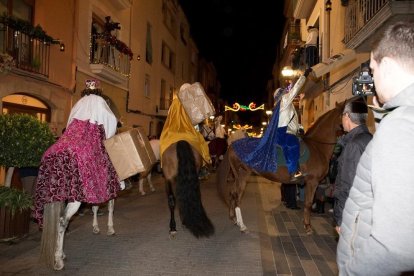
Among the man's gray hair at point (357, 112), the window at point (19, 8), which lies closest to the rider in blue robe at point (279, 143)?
the man's gray hair at point (357, 112)

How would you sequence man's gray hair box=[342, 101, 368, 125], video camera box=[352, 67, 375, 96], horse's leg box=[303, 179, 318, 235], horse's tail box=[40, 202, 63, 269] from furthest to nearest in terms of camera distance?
horse's leg box=[303, 179, 318, 235] < horse's tail box=[40, 202, 63, 269] < man's gray hair box=[342, 101, 368, 125] < video camera box=[352, 67, 375, 96]

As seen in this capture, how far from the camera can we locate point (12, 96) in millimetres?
9227

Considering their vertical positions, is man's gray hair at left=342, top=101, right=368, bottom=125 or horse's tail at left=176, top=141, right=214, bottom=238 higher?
man's gray hair at left=342, top=101, right=368, bottom=125

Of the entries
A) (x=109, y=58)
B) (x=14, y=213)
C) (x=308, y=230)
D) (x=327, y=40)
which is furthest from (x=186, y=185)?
(x=109, y=58)

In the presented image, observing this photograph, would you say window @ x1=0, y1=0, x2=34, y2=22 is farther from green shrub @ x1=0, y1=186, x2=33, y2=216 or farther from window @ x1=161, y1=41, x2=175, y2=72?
window @ x1=161, y1=41, x2=175, y2=72

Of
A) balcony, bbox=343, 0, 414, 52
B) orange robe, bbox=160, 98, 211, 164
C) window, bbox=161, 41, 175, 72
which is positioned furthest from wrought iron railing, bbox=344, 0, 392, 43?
window, bbox=161, 41, 175, 72

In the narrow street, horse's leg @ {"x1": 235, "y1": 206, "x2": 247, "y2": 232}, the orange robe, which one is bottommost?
the narrow street

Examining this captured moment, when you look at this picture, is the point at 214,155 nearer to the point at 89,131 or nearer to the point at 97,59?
the point at 97,59

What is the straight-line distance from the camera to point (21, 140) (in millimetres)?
5660

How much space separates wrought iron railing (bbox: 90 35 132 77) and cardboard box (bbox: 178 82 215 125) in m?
8.21

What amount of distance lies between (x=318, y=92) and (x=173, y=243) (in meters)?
11.2

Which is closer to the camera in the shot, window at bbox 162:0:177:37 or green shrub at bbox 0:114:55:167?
green shrub at bbox 0:114:55:167

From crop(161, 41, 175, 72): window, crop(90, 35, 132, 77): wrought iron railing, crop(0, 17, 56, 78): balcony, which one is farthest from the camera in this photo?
crop(161, 41, 175, 72): window

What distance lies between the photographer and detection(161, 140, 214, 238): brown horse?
523cm
